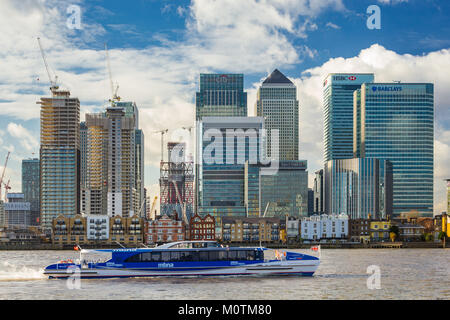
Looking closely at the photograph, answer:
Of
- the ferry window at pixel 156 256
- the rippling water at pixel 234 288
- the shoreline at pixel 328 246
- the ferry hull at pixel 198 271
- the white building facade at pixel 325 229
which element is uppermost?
the ferry window at pixel 156 256

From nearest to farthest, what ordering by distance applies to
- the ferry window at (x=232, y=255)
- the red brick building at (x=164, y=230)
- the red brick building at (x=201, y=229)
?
1. the ferry window at (x=232, y=255)
2. the red brick building at (x=164, y=230)
3. the red brick building at (x=201, y=229)

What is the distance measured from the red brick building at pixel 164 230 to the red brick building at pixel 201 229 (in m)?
2.65

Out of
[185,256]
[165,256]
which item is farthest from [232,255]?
[165,256]

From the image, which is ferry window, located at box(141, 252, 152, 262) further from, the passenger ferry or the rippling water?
the rippling water

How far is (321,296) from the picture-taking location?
169 ft

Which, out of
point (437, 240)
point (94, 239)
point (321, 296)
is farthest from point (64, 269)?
point (437, 240)

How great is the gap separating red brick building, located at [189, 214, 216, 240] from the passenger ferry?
108 meters

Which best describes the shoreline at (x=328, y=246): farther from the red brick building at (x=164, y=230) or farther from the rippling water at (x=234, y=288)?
the rippling water at (x=234, y=288)

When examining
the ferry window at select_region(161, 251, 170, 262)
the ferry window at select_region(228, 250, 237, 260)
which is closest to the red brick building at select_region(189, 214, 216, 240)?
the ferry window at select_region(228, 250, 237, 260)

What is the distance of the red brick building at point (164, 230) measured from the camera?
171 m

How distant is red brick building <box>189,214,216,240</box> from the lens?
172500 millimetres

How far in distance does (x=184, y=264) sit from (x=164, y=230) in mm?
109846

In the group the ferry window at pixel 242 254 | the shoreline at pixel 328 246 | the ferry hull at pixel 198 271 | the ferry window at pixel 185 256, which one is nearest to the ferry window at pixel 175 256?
the ferry window at pixel 185 256
